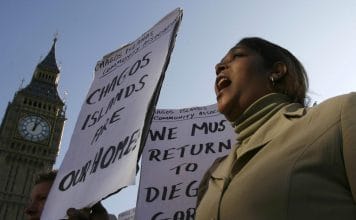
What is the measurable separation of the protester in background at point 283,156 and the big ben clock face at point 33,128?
132 feet

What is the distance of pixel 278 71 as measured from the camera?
1.82 meters

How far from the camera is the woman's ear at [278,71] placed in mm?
1797

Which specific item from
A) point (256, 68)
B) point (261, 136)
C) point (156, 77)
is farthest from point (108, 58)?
point (261, 136)

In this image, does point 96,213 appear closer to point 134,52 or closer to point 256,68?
point 256,68

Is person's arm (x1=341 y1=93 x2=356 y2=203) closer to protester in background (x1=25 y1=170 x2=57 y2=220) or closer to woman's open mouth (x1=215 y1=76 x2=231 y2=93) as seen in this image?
woman's open mouth (x1=215 y1=76 x2=231 y2=93)

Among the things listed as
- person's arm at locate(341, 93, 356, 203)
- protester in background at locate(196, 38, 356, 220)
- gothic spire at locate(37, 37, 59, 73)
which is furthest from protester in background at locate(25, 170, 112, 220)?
gothic spire at locate(37, 37, 59, 73)

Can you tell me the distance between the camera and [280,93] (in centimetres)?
172

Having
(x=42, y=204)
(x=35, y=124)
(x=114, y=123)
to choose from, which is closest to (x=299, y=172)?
(x=114, y=123)

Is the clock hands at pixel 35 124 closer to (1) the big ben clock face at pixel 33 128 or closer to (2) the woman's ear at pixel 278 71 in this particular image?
(1) the big ben clock face at pixel 33 128

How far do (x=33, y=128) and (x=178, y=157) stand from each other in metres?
38.3

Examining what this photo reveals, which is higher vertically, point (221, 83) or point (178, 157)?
point (178, 157)

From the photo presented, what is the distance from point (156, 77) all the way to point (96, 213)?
0.89 meters

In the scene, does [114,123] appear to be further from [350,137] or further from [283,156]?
[350,137]

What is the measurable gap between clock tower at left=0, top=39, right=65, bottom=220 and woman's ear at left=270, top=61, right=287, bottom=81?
40.1m
